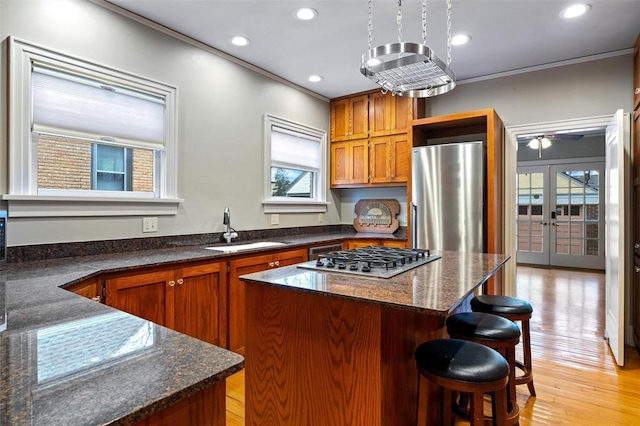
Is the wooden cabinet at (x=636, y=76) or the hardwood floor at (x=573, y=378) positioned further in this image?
the wooden cabinet at (x=636, y=76)

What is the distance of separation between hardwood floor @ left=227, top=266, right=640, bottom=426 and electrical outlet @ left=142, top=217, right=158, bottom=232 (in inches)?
51.1

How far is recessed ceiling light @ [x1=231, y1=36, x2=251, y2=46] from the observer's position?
10.1 ft

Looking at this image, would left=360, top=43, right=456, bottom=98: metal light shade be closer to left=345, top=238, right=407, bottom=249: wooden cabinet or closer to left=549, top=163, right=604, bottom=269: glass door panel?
left=345, top=238, right=407, bottom=249: wooden cabinet

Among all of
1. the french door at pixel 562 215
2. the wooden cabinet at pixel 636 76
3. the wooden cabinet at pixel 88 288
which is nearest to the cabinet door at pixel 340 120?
the wooden cabinet at pixel 636 76

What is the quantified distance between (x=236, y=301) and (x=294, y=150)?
6.93 ft

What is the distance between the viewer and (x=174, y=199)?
2.90 metres

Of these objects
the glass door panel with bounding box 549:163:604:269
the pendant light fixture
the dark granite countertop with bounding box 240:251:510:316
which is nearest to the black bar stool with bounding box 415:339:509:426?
the dark granite countertop with bounding box 240:251:510:316

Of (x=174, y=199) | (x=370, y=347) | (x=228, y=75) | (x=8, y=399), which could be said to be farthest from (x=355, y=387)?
(x=228, y=75)

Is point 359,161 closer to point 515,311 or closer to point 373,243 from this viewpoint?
point 373,243

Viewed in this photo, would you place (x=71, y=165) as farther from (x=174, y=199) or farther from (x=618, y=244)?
(x=618, y=244)

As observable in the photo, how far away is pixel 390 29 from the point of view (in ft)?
9.66

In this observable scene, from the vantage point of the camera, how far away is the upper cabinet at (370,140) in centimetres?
427

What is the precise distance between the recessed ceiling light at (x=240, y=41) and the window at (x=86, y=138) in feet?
2.24

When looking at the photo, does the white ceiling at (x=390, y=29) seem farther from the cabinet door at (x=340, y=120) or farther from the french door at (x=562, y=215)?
the french door at (x=562, y=215)
